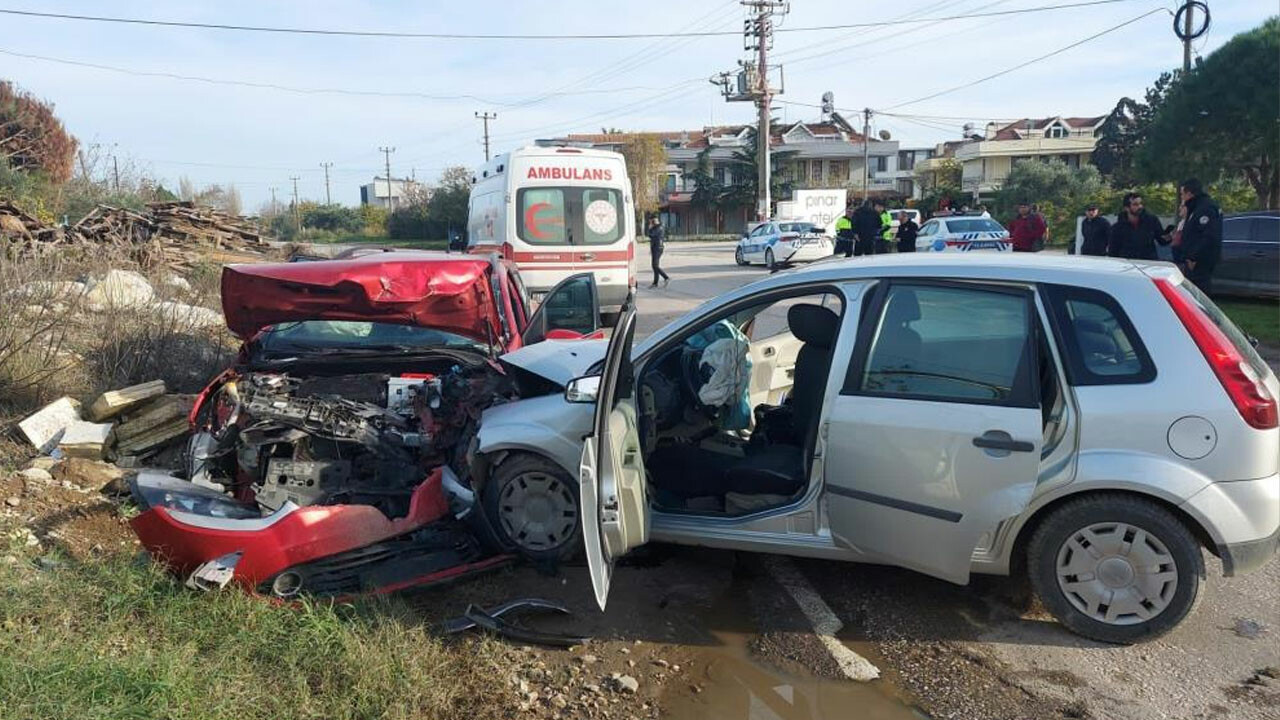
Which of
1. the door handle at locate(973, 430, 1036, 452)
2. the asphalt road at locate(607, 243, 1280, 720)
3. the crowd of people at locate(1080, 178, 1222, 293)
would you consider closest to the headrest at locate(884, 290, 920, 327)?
the door handle at locate(973, 430, 1036, 452)

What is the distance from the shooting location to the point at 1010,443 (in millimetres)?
3521

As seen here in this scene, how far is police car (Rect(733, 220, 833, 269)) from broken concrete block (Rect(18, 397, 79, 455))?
20009 mm

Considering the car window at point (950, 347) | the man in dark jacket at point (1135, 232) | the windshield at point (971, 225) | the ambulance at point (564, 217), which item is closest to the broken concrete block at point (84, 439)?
the car window at point (950, 347)

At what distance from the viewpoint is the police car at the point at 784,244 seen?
25.6 metres

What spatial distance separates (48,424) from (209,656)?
3.69 metres

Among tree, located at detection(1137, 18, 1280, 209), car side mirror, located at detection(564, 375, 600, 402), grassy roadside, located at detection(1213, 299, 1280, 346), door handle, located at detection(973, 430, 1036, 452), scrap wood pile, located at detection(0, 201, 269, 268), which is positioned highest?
tree, located at detection(1137, 18, 1280, 209)

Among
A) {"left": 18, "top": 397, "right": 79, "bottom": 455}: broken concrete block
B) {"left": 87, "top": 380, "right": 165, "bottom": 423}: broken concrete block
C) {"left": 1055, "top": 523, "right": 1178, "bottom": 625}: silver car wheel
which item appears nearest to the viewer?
{"left": 1055, "top": 523, "right": 1178, "bottom": 625}: silver car wheel

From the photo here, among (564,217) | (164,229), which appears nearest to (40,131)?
(164,229)

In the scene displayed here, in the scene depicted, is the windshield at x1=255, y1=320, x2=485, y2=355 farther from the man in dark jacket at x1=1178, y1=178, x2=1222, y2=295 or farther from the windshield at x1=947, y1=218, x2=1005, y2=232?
the windshield at x1=947, y1=218, x2=1005, y2=232

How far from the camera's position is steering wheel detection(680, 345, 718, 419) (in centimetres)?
473

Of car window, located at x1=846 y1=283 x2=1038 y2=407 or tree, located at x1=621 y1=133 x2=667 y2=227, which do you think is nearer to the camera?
car window, located at x1=846 y1=283 x2=1038 y2=407

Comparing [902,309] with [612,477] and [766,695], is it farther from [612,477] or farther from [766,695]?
[766,695]

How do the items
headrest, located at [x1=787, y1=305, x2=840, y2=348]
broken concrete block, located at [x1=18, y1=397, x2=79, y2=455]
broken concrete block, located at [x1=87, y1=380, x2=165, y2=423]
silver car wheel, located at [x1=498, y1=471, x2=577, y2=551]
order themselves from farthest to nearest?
broken concrete block, located at [x1=87, y1=380, x2=165, y2=423], broken concrete block, located at [x1=18, y1=397, x2=79, y2=455], silver car wheel, located at [x1=498, y1=471, x2=577, y2=551], headrest, located at [x1=787, y1=305, x2=840, y2=348]

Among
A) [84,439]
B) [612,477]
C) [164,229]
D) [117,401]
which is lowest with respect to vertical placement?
[84,439]
